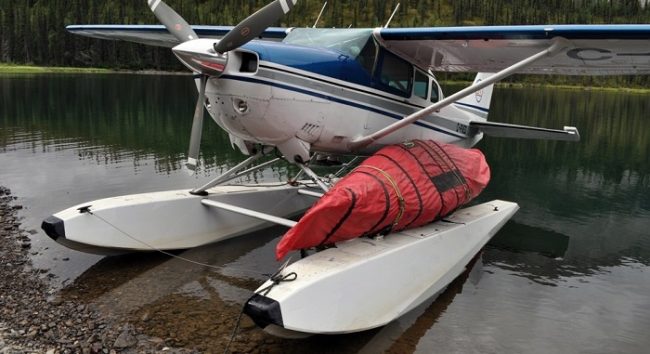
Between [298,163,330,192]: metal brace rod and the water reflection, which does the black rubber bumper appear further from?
the water reflection

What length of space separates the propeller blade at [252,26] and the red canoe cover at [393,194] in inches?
70.8

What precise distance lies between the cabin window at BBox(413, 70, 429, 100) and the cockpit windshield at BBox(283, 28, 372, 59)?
1.33 m

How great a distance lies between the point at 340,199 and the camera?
502 cm

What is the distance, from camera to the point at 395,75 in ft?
23.8

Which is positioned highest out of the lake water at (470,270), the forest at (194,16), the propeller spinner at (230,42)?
the forest at (194,16)

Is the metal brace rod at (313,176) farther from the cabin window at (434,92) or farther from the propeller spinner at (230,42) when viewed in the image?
the cabin window at (434,92)

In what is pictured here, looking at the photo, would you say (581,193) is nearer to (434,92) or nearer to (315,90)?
(434,92)

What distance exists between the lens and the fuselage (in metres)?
5.39

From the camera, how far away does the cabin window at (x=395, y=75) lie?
700cm

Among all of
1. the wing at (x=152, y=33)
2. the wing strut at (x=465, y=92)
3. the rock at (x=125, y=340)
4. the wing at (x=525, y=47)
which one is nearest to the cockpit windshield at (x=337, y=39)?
the wing at (x=525, y=47)

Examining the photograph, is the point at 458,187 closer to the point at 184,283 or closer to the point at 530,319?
the point at 530,319

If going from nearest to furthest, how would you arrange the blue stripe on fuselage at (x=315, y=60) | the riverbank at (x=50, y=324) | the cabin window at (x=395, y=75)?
the riverbank at (x=50, y=324) < the blue stripe on fuselage at (x=315, y=60) < the cabin window at (x=395, y=75)

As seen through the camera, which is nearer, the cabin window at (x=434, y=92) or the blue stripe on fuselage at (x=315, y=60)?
the blue stripe on fuselage at (x=315, y=60)

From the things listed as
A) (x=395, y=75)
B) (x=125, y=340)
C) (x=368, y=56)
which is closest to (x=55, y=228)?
(x=125, y=340)
